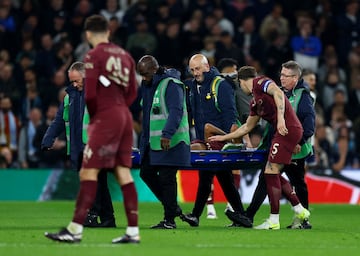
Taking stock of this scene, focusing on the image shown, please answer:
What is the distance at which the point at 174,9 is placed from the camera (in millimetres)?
29047

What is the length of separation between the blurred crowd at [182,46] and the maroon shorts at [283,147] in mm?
9845

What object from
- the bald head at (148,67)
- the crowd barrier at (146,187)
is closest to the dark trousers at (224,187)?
the bald head at (148,67)

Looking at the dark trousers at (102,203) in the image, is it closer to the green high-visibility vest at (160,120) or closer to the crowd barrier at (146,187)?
the green high-visibility vest at (160,120)

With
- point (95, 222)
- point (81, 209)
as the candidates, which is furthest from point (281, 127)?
point (81, 209)

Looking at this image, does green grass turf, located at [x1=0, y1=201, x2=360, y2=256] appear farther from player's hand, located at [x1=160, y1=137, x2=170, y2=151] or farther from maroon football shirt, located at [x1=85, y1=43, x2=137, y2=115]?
maroon football shirt, located at [x1=85, y1=43, x2=137, y2=115]

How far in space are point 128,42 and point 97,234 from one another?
1388cm

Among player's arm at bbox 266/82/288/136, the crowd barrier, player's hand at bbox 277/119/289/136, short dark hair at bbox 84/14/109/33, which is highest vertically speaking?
short dark hair at bbox 84/14/109/33

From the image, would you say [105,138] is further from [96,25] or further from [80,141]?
[80,141]

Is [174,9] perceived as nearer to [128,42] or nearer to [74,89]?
[128,42]

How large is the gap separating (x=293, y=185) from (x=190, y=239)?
12.2 ft

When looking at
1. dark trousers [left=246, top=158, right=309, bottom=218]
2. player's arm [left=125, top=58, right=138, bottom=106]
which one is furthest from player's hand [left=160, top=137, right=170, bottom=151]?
player's arm [left=125, top=58, right=138, bottom=106]

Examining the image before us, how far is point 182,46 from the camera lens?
A: 28156 millimetres

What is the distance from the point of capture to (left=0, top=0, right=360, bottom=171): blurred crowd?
85.4 ft

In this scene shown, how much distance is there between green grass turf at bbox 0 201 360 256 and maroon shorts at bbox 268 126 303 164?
2.97 feet
